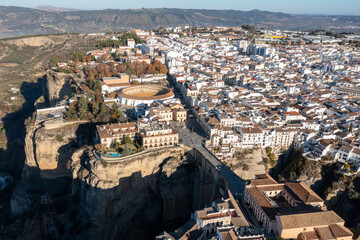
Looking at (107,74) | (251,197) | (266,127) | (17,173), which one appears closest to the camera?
(251,197)

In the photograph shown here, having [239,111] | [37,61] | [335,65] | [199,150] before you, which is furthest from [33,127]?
[335,65]

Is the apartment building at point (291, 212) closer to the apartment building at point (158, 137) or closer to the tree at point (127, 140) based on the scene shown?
the apartment building at point (158, 137)

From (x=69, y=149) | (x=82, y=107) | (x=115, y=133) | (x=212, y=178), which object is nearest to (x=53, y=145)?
(x=69, y=149)

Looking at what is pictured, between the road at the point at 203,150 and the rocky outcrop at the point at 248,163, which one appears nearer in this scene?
the road at the point at 203,150

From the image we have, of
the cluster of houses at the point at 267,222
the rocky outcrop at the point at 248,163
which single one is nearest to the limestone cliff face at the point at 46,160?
the rocky outcrop at the point at 248,163

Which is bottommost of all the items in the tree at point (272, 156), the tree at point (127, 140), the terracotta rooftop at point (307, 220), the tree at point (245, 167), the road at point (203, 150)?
the tree at point (245, 167)

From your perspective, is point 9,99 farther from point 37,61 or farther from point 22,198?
point 22,198

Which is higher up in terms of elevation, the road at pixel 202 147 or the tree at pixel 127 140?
the tree at pixel 127 140

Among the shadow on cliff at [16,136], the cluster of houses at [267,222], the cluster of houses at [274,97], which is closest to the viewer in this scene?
the cluster of houses at [267,222]
